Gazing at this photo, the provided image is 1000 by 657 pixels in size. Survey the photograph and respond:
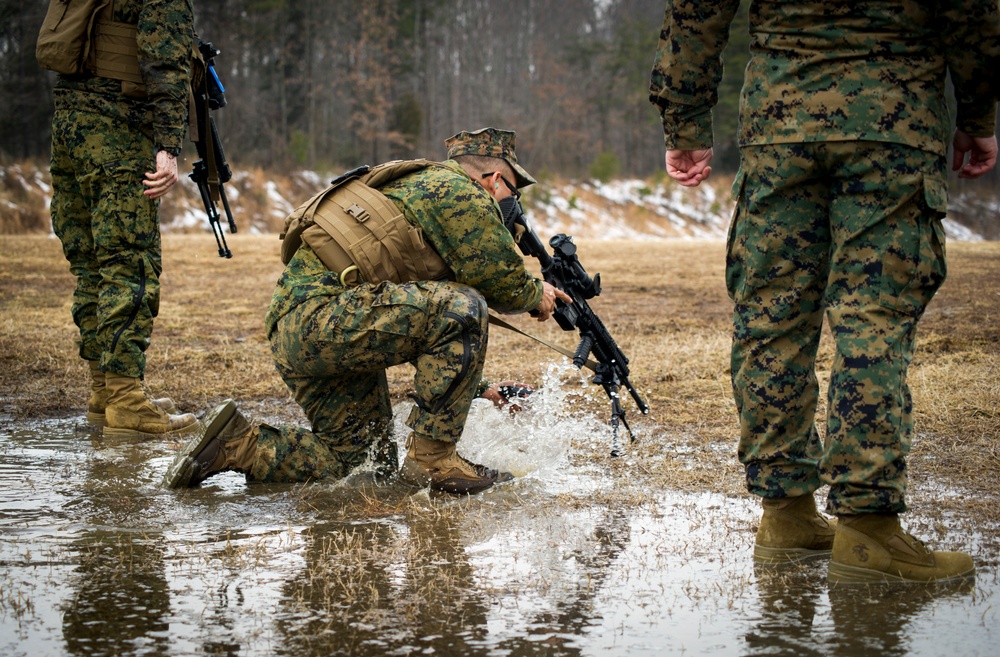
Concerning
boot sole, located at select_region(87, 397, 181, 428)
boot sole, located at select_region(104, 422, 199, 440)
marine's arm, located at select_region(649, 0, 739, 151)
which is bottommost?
boot sole, located at select_region(104, 422, 199, 440)

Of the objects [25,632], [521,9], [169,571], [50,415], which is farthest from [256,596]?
[521,9]

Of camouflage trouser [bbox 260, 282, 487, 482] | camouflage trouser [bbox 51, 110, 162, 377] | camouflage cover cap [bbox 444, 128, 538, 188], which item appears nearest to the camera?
camouflage trouser [bbox 260, 282, 487, 482]

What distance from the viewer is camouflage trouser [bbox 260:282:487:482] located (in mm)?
3881

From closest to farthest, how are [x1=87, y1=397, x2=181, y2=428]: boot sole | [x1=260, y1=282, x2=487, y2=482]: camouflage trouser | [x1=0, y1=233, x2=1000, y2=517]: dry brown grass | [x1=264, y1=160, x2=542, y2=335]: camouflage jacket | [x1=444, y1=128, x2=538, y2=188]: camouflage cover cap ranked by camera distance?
[x1=260, y1=282, x2=487, y2=482]: camouflage trouser → [x1=264, y1=160, x2=542, y2=335]: camouflage jacket → [x1=444, y1=128, x2=538, y2=188]: camouflage cover cap → [x1=0, y1=233, x2=1000, y2=517]: dry brown grass → [x1=87, y1=397, x2=181, y2=428]: boot sole

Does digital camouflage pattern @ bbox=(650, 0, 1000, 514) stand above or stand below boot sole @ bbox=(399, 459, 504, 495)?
above

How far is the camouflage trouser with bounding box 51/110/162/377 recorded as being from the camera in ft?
16.6

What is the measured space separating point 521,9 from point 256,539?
150ft

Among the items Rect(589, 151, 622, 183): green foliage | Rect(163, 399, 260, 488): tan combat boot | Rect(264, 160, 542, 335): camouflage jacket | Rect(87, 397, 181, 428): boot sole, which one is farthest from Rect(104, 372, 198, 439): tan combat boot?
Rect(589, 151, 622, 183): green foliage

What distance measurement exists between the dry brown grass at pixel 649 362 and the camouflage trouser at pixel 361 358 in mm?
978

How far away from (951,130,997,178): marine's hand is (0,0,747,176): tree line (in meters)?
28.5

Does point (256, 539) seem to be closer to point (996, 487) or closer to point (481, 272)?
point (481, 272)

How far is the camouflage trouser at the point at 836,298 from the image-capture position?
2.83 metres

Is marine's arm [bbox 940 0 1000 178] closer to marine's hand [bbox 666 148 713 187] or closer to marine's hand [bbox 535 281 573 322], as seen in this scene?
marine's hand [bbox 666 148 713 187]

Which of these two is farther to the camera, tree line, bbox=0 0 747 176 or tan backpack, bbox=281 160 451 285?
tree line, bbox=0 0 747 176
